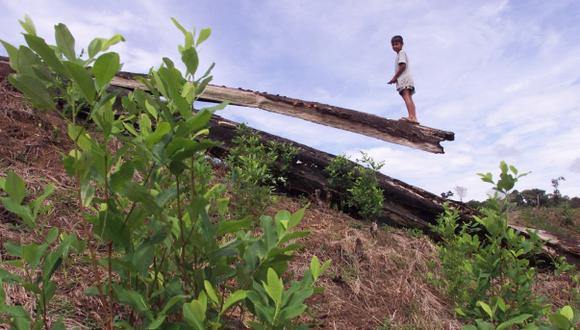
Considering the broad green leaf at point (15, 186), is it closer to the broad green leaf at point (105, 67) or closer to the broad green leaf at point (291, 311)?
the broad green leaf at point (105, 67)

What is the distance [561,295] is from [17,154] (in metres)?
5.90

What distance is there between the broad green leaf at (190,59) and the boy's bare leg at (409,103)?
6.44 m

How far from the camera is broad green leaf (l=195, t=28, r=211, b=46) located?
137 cm

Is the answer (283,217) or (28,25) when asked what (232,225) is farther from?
(28,25)

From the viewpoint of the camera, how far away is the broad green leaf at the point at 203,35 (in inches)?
53.9

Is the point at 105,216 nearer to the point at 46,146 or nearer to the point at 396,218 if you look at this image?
the point at 46,146

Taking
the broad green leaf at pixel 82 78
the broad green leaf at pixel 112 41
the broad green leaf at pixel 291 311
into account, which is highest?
the broad green leaf at pixel 112 41

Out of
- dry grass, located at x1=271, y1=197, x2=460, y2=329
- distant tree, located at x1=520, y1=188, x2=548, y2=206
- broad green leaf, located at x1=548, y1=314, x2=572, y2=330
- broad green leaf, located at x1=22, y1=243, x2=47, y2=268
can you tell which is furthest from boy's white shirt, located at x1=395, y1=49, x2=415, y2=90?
distant tree, located at x1=520, y1=188, x2=548, y2=206

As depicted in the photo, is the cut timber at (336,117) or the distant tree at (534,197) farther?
the distant tree at (534,197)

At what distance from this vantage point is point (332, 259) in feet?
12.5

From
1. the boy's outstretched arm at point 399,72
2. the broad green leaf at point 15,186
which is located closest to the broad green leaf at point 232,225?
the broad green leaf at point 15,186

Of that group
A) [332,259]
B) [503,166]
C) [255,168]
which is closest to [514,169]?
[503,166]

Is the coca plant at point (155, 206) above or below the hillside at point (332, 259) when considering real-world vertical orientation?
above

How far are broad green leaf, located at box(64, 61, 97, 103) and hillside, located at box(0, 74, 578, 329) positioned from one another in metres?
1.35
